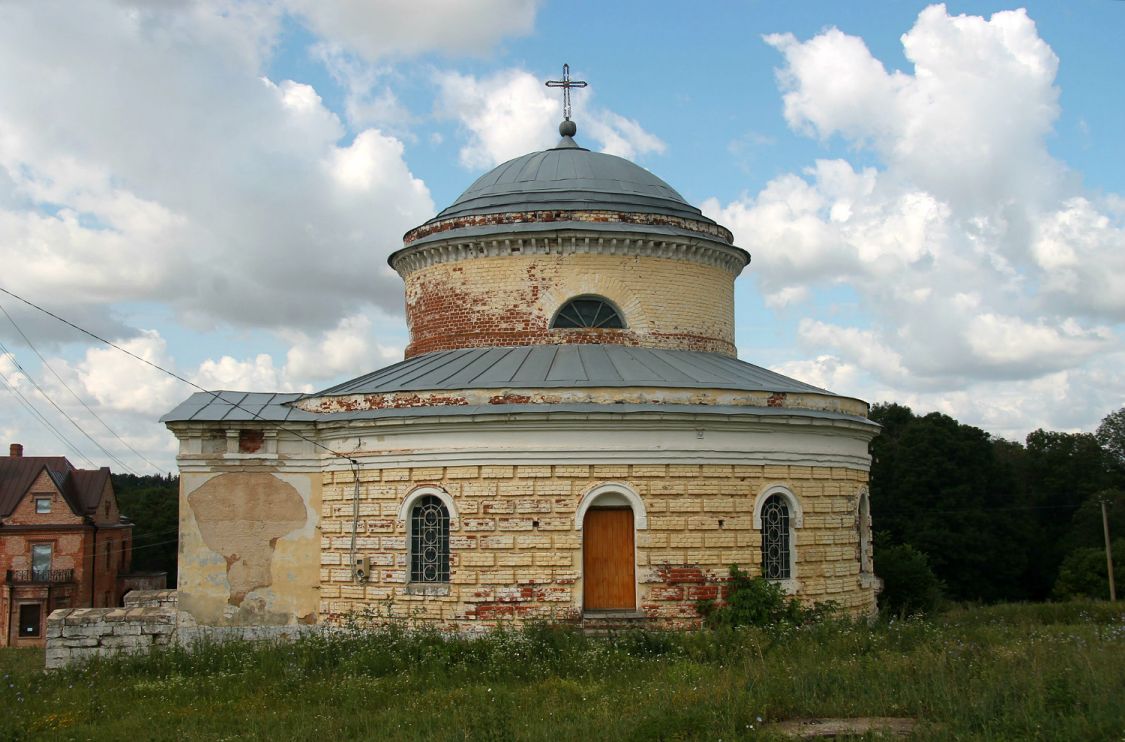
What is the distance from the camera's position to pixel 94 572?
154ft

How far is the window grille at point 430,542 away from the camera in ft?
55.2

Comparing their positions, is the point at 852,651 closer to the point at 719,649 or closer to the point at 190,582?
the point at 719,649

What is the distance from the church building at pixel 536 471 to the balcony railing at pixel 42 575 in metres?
32.0

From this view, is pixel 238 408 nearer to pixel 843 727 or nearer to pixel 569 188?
pixel 569 188

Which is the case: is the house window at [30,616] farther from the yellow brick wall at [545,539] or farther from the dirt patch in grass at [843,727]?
the dirt patch in grass at [843,727]

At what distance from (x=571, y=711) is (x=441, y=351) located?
10.7m

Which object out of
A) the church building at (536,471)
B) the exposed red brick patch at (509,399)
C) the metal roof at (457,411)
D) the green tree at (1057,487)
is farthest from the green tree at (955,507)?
the exposed red brick patch at (509,399)

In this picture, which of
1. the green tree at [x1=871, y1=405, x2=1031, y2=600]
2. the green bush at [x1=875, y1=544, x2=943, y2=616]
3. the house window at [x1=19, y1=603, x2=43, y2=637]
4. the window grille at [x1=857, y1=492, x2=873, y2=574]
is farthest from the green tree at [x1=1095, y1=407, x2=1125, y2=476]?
the house window at [x1=19, y1=603, x2=43, y2=637]

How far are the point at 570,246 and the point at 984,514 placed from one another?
30457 millimetres

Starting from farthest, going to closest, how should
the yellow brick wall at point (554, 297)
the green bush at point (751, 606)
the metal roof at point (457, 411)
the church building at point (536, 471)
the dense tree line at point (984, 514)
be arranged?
the dense tree line at point (984, 514)
the yellow brick wall at point (554, 297)
the church building at point (536, 471)
the metal roof at point (457, 411)
the green bush at point (751, 606)

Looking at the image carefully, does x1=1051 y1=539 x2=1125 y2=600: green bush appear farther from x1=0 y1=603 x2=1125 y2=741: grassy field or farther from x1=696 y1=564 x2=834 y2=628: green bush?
x1=696 y1=564 x2=834 y2=628: green bush

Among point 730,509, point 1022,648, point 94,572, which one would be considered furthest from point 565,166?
point 94,572

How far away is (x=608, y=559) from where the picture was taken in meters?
16.5

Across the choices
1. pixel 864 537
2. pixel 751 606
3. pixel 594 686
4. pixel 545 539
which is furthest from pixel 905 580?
pixel 594 686
